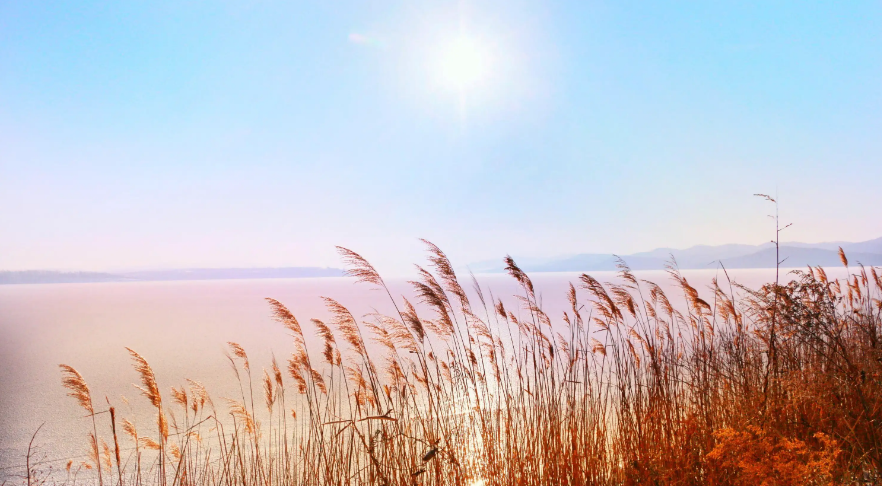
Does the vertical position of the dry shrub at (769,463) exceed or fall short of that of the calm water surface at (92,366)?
it exceeds it

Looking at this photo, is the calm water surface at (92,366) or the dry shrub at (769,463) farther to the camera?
the calm water surface at (92,366)

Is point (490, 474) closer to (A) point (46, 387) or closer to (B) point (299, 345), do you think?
(B) point (299, 345)

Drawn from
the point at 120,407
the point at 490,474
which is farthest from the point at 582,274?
the point at 120,407

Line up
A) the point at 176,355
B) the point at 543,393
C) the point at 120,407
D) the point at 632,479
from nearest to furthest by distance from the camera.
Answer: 1. the point at 632,479
2. the point at 543,393
3. the point at 120,407
4. the point at 176,355

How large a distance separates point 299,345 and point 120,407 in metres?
10.0

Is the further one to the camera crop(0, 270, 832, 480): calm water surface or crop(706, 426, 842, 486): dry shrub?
crop(0, 270, 832, 480): calm water surface

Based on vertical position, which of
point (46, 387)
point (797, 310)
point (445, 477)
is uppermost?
point (797, 310)

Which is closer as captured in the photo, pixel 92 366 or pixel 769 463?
pixel 769 463

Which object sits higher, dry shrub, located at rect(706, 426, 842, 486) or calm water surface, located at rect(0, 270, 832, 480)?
dry shrub, located at rect(706, 426, 842, 486)

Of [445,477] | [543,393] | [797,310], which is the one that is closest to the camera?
[797,310]

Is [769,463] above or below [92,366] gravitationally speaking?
above

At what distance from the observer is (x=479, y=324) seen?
14.5 feet

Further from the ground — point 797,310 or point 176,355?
point 797,310

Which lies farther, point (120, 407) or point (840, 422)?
point (120, 407)
